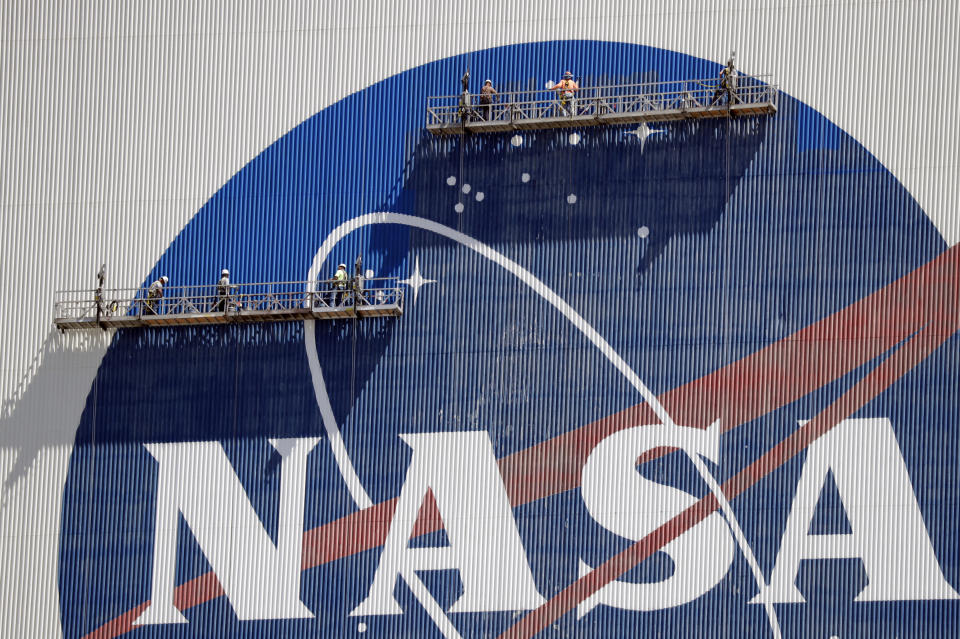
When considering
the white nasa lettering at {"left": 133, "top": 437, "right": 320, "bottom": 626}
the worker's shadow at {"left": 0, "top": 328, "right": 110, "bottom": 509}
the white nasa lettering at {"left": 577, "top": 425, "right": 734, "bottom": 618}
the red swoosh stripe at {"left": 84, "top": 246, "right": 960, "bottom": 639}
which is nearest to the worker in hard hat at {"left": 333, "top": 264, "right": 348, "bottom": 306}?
the white nasa lettering at {"left": 133, "top": 437, "right": 320, "bottom": 626}

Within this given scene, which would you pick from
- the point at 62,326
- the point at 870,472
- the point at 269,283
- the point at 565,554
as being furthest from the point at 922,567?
the point at 62,326

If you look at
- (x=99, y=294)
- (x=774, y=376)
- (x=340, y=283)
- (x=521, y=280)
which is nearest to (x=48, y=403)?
(x=99, y=294)

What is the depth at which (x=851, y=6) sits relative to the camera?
74.6 m

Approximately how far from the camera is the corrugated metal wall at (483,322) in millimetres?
71125

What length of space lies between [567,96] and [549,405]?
11.0 metres

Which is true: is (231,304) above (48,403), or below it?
above

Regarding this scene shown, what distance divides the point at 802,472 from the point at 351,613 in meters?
16.1

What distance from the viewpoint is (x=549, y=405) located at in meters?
73.2

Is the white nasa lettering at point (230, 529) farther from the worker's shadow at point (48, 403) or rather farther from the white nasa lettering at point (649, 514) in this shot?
the white nasa lettering at point (649, 514)

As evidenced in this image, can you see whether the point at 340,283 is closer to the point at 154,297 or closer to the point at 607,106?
the point at 154,297

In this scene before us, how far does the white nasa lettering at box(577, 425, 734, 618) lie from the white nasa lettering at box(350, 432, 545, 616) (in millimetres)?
2606

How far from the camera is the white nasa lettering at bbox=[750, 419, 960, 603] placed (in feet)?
228

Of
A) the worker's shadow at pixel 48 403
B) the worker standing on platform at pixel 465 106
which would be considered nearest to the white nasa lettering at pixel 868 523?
the worker standing on platform at pixel 465 106

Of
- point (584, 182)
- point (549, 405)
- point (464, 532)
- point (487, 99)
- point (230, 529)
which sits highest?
point (487, 99)
